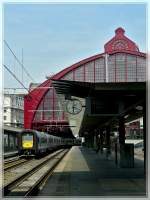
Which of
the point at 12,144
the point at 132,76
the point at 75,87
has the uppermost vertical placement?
the point at 132,76

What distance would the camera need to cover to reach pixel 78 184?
1666 cm

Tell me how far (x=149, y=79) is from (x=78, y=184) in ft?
14.2

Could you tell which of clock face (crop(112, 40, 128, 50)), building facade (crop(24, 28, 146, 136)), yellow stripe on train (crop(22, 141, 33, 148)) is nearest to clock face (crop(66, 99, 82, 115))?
yellow stripe on train (crop(22, 141, 33, 148))

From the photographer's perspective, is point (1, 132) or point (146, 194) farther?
point (1, 132)

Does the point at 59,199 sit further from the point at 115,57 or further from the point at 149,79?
the point at 115,57

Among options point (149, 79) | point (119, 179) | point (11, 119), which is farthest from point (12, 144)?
point (11, 119)

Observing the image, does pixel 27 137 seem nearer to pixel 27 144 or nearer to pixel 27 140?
pixel 27 140

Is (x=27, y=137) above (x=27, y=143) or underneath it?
above

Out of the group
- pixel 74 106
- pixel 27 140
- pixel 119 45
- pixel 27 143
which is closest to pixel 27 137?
pixel 27 140

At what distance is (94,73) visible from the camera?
9450 centimetres

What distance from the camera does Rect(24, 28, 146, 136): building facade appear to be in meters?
92.3

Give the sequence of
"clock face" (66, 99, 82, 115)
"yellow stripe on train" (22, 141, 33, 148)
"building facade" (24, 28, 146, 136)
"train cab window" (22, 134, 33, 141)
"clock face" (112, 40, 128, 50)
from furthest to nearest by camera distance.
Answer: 1. "clock face" (112, 40, 128, 50)
2. "building facade" (24, 28, 146, 136)
3. "train cab window" (22, 134, 33, 141)
4. "yellow stripe on train" (22, 141, 33, 148)
5. "clock face" (66, 99, 82, 115)

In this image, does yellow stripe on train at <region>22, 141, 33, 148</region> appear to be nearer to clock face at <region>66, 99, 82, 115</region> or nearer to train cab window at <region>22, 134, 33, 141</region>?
train cab window at <region>22, 134, 33, 141</region>

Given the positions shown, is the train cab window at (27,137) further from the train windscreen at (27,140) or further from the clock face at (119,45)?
the clock face at (119,45)
